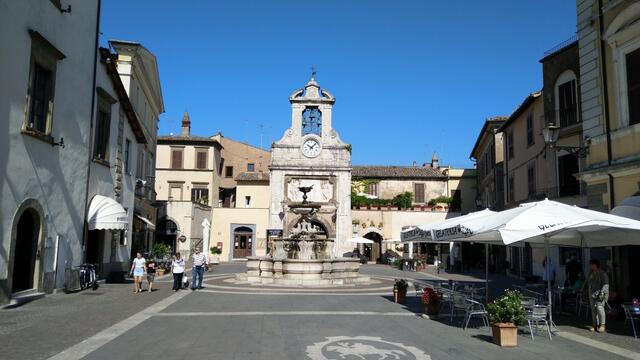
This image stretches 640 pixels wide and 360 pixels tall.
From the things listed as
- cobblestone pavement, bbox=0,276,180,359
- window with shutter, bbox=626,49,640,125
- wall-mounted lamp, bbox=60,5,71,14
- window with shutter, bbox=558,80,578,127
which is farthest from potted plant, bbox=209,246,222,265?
window with shutter, bbox=626,49,640,125

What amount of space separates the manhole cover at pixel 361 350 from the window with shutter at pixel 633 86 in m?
9.70

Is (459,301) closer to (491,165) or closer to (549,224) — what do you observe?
(549,224)

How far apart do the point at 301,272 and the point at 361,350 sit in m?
13.1

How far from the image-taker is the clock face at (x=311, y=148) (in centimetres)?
4075

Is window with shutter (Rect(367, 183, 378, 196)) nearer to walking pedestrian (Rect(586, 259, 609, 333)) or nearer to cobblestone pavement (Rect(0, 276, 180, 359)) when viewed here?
cobblestone pavement (Rect(0, 276, 180, 359))

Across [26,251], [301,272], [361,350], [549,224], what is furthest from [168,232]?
[549,224]

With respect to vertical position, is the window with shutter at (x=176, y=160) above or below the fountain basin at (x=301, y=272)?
above

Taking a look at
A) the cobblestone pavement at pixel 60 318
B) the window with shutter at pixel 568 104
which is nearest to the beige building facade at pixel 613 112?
the window with shutter at pixel 568 104

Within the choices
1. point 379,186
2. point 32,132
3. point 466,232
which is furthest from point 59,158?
point 379,186

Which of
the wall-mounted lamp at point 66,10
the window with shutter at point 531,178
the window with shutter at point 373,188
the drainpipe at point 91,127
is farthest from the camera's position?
the window with shutter at point 373,188

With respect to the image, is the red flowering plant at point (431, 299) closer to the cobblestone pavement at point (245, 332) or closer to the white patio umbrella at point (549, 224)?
the cobblestone pavement at point (245, 332)

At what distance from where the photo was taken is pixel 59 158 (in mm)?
16109

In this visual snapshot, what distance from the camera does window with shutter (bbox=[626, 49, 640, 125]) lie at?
1387 cm

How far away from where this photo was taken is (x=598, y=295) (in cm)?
1114
